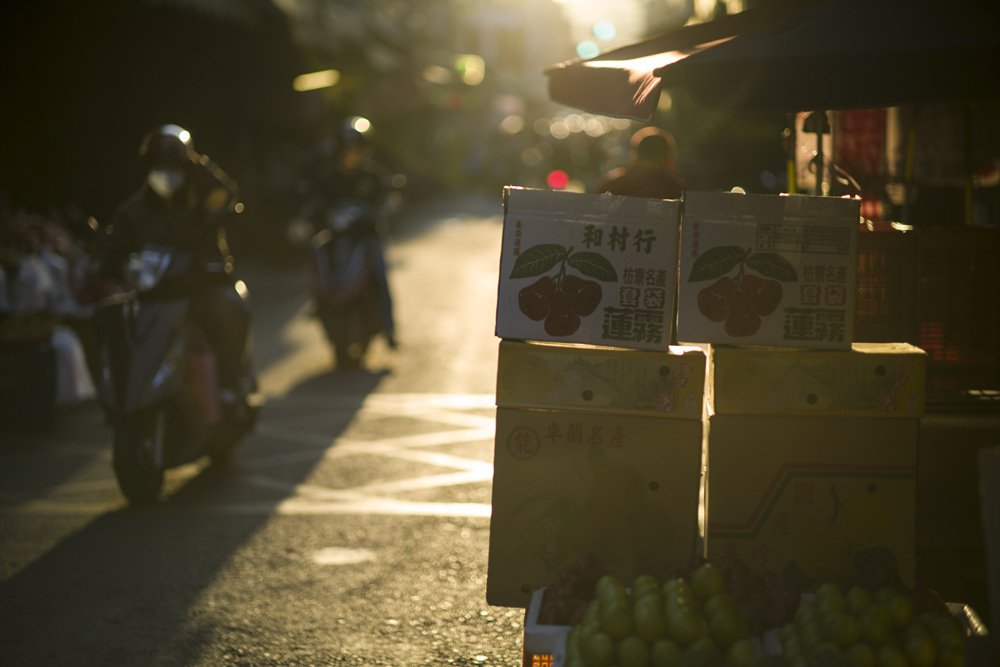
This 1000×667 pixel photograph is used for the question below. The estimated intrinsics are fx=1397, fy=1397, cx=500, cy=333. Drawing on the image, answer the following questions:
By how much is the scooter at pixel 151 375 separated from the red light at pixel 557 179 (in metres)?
32.2

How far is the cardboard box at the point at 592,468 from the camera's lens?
4539 mm

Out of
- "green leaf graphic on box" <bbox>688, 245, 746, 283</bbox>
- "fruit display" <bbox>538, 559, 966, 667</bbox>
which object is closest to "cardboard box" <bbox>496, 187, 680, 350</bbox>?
"green leaf graphic on box" <bbox>688, 245, 746, 283</bbox>

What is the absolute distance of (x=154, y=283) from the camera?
24.4 feet

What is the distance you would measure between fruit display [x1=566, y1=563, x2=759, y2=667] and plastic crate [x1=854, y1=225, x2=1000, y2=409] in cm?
180

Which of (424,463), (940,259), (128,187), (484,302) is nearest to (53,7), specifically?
(128,187)

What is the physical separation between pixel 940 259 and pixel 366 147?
8.12m

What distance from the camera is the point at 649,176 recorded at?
866cm

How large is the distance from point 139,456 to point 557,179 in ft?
112

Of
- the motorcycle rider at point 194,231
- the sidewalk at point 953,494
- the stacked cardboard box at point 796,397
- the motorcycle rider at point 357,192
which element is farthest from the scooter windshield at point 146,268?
the motorcycle rider at point 357,192

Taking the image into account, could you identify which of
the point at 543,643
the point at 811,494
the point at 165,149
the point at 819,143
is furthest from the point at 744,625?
the point at 165,149

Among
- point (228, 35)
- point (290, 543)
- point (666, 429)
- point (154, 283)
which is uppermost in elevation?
point (228, 35)

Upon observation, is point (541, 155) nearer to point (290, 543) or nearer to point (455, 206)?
point (455, 206)

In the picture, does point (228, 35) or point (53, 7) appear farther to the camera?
point (228, 35)

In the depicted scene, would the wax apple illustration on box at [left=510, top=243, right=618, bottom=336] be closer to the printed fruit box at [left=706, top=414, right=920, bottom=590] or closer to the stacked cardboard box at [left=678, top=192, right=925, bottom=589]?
the stacked cardboard box at [left=678, top=192, right=925, bottom=589]
